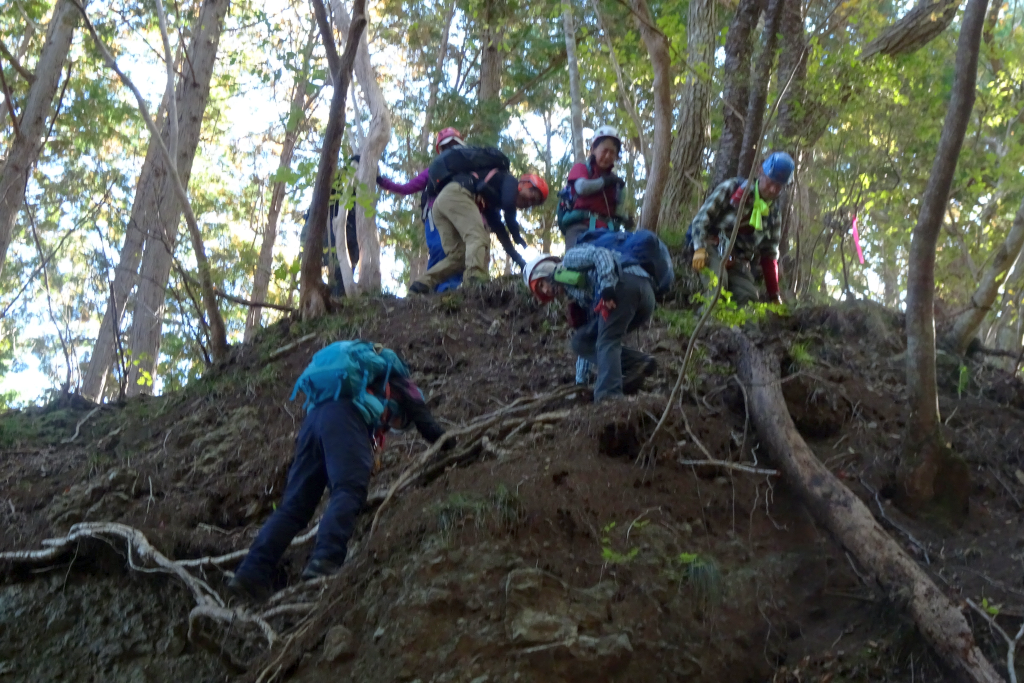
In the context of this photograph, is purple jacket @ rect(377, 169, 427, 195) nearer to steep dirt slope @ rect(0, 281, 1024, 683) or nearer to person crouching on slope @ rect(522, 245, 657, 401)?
steep dirt slope @ rect(0, 281, 1024, 683)

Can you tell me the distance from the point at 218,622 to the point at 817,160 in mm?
11492

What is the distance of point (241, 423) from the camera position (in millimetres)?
6914

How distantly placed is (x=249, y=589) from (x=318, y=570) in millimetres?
408

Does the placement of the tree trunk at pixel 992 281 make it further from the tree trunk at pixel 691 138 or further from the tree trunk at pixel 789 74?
the tree trunk at pixel 691 138

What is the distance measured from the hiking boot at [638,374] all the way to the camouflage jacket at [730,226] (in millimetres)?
1290

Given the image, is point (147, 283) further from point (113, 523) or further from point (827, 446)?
point (827, 446)

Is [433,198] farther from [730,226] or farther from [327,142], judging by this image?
[730,226]

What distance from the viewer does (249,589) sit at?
4297 mm

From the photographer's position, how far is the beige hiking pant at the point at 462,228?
8.43m

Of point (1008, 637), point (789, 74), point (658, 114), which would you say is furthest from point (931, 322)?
point (789, 74)

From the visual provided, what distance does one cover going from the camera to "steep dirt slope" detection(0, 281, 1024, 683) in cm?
369

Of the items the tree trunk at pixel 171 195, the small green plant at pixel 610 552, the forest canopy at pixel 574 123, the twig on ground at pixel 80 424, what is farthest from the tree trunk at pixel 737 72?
the twig on ground at pixel 80 424

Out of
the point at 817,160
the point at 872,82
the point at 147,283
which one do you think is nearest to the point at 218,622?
the point at 147,283

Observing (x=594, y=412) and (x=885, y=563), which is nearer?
(x=885, y=563)
